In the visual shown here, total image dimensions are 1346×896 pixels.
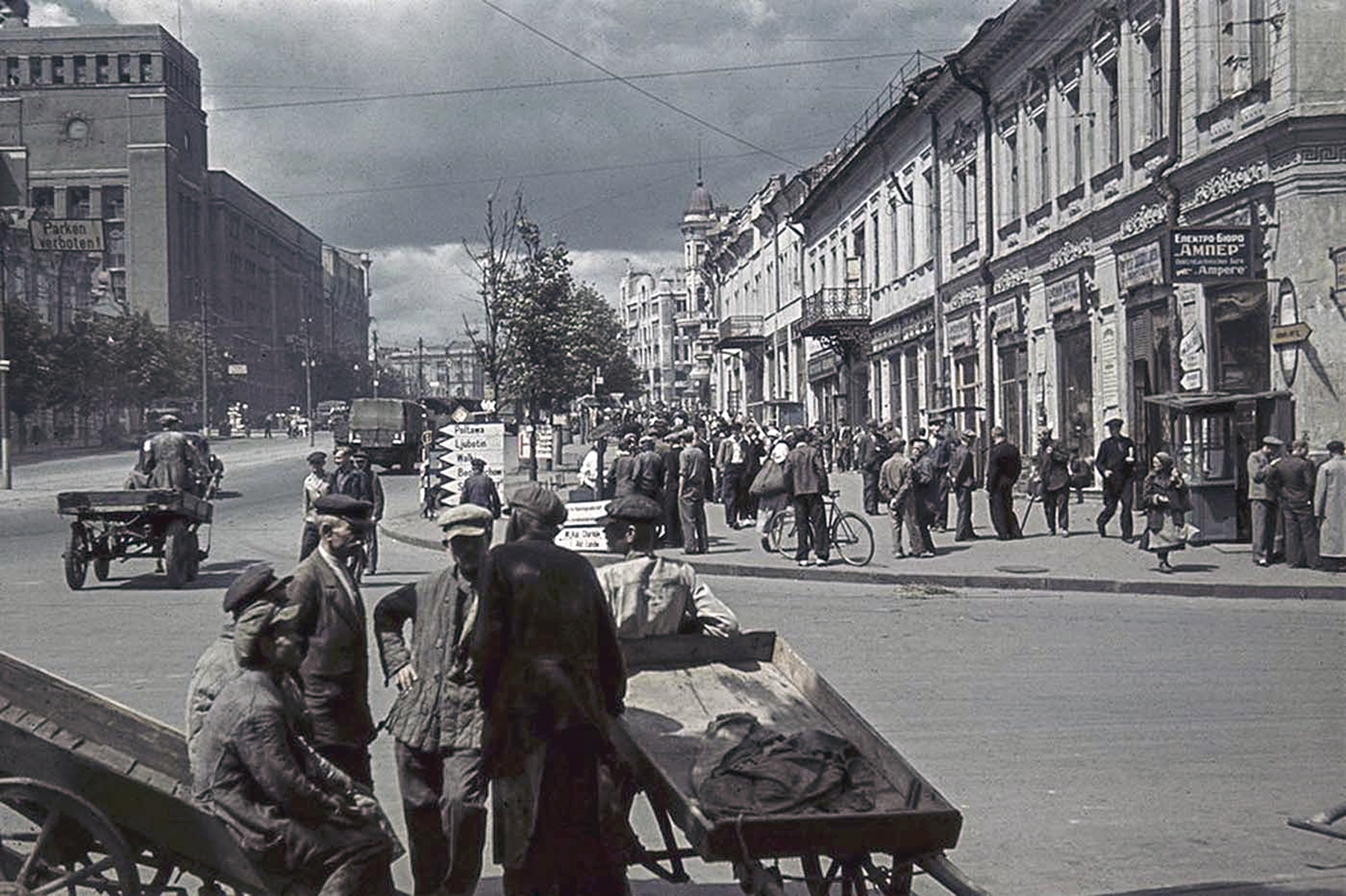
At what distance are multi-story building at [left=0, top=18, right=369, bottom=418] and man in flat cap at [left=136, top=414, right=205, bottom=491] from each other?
60.4 metres

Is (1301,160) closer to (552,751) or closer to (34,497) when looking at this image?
(552,751)

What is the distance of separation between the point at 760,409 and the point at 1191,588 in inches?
1983

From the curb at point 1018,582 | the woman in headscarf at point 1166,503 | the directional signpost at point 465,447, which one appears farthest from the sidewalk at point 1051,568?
the directional signpost at point 465,447

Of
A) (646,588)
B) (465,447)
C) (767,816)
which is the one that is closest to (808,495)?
(465,447)

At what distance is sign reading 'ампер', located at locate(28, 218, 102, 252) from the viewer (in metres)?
41.9

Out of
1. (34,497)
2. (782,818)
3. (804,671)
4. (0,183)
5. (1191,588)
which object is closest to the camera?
(782,818)

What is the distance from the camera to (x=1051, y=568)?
1814cm

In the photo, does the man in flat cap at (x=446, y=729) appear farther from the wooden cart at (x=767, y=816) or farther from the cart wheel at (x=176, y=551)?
the cart wheel at (x=176, y=551)

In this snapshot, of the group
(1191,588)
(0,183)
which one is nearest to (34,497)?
(0,183)

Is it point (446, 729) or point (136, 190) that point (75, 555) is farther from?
point (136, 190)

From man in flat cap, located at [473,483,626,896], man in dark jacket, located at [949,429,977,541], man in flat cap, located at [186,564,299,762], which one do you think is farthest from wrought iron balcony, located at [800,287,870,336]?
man in flat cap, located at [186,564,299,762]

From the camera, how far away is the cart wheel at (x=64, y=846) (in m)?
4.82

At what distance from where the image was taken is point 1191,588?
1620cm

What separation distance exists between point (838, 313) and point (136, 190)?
68375 mm
